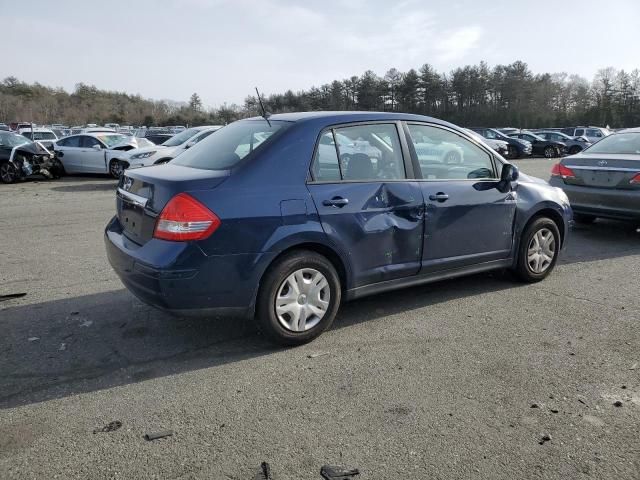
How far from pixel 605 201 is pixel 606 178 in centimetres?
33

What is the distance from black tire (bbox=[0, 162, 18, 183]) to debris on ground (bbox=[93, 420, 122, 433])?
15.3 m

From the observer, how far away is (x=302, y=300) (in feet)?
12.6

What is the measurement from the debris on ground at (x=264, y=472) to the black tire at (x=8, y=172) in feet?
52.9

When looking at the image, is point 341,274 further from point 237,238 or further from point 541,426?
point 541,426

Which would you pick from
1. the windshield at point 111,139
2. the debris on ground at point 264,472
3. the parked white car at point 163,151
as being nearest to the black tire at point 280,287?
the debris on ground at point 264,472

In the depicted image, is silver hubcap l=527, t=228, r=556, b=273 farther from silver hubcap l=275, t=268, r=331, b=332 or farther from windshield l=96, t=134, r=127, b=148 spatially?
windshield l=96, t=134, r=127, b=148

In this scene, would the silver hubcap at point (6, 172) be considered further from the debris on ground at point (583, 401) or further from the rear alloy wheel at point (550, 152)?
the rear alloy wheel at point (550, 152)

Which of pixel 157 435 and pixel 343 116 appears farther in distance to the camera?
pixel 343 116

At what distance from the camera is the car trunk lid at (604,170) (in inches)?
285

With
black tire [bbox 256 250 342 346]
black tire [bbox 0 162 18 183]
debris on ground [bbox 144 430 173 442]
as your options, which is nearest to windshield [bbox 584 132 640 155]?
black tire [bbox 256 250 342 346]

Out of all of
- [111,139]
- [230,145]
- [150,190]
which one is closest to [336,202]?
[230,145]

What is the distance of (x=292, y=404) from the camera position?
3.10 meters

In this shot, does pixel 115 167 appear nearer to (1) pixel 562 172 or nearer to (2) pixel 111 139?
(2) pixel 111 139

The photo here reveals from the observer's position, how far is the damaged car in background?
50.8ft
